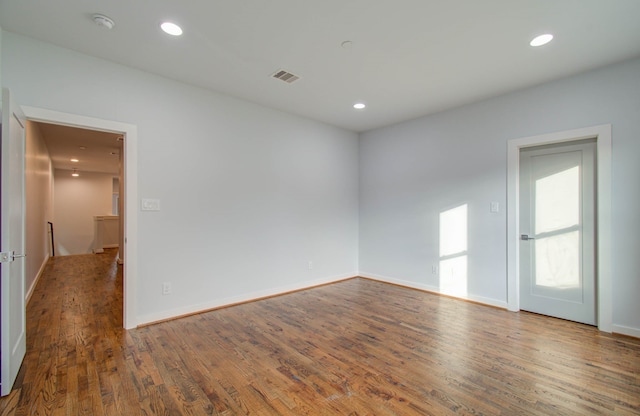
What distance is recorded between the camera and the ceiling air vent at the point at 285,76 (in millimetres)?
3223

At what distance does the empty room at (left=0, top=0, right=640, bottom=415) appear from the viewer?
2.10m

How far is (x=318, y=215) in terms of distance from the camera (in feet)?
16.4

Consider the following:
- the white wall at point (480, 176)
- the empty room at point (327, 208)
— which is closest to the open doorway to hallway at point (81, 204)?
the empty room at point (327, 208)

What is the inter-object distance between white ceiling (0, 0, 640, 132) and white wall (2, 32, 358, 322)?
254mm

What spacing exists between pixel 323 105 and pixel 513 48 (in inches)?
92.9

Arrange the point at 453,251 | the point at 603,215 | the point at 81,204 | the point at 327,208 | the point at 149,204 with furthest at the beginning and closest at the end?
the point at 81,204, the point at 327,208, the point at 453,251, the point at 149,204, the point at 603,215

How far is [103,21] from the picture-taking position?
7.61 ft

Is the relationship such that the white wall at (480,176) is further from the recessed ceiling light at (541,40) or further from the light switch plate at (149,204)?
the light switch plate at (149,204)

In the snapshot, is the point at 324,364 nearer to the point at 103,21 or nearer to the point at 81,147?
the point at 103,21

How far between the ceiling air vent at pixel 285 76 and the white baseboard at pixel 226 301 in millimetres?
2856

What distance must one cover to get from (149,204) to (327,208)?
282cm

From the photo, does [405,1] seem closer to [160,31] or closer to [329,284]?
[160,31]

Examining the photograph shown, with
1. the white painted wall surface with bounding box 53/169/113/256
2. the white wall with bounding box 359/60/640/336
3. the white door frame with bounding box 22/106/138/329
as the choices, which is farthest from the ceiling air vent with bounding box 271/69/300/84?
the white painted wall surface with bounding box 53/169/113/256

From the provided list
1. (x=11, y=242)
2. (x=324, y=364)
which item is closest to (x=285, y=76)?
(x=11, y=242)
